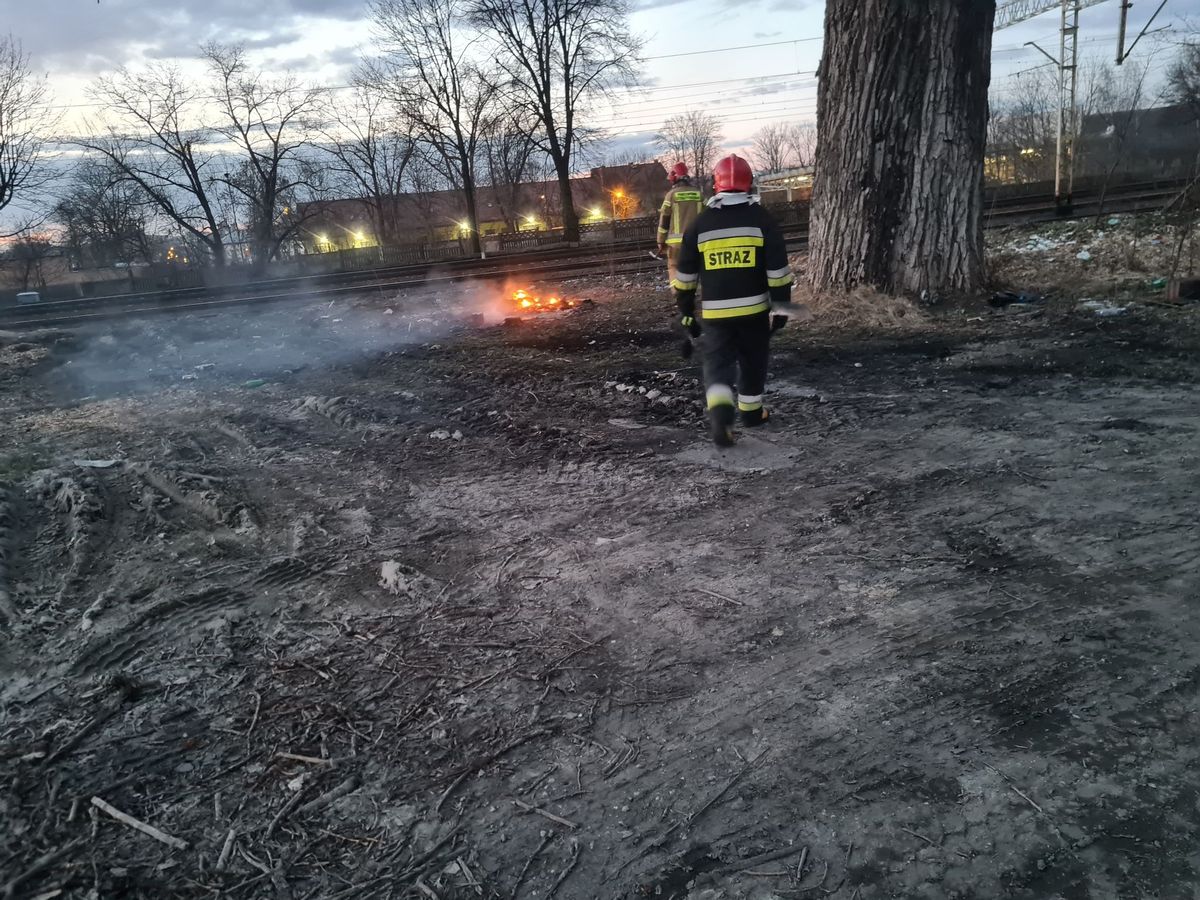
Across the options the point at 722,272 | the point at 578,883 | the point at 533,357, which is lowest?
the point at 578,883

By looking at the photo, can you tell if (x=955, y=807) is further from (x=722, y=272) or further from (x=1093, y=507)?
(x=722, y=272)

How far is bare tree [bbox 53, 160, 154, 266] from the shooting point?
117ft

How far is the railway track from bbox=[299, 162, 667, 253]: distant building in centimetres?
3606

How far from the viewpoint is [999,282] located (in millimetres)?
10039

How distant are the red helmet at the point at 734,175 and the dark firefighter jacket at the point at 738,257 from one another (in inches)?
2.5

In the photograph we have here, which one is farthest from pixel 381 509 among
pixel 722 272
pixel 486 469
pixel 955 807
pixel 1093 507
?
pixel 1093 507

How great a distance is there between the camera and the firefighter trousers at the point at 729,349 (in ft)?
17.0

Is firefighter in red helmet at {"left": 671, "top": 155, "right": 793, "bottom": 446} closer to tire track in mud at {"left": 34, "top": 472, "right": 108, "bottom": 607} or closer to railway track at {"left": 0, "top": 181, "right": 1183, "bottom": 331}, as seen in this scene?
tire track in mud at {"left": 34, "top": 472, "right": 108, "bottom": 607}

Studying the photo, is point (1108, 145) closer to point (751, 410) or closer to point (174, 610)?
point (751, 410)

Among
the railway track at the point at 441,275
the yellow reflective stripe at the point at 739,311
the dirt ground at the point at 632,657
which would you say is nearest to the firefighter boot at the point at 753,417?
the dirt ground at the point at 632,657

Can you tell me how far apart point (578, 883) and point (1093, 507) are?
352 centimetres

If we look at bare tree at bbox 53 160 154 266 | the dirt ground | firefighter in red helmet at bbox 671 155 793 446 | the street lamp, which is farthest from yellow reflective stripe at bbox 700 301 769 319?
the street lamp

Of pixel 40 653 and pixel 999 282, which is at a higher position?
pixel 999 282

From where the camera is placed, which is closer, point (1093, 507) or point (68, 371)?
point (1093, 507)
